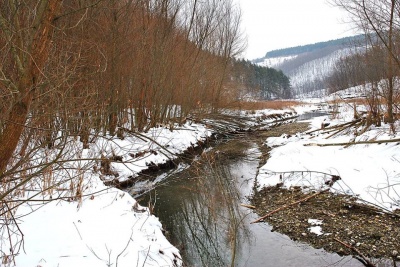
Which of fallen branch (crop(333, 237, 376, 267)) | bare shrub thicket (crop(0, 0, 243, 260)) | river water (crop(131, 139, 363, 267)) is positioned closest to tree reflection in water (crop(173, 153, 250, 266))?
river water (crop(131, 139, 363, 267))

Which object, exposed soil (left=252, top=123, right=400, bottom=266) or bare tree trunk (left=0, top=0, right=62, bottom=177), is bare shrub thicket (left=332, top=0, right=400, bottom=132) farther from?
bare tree trunk (left=0, top=0, right=62, bottom=177)

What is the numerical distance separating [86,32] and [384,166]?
8.25 m

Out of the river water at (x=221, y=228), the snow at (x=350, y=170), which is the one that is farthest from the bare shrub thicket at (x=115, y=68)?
the snow at (x=350, y=170)

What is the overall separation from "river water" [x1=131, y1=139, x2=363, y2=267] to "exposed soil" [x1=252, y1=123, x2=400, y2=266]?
0.78 ft

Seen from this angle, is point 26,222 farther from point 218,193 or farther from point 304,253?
point 218,193

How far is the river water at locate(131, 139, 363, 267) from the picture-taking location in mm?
4344

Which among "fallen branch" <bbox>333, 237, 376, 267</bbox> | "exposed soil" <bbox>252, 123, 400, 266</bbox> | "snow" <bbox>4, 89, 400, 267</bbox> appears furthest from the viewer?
"exposed soil" <bbox>252, 123, 400, 266</bbox>

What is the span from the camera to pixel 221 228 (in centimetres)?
538

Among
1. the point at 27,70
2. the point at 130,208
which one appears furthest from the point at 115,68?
the point at 27,70

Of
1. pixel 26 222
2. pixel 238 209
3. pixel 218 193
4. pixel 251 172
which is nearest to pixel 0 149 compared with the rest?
pixel 26 222

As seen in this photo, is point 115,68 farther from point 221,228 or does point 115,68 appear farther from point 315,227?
point 315,227

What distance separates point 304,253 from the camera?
4438mm

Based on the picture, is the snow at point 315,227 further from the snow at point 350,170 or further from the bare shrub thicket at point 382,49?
the bare shrub thicket at point 382,49

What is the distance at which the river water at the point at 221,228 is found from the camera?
434 cm
